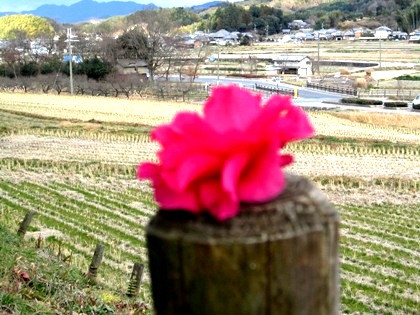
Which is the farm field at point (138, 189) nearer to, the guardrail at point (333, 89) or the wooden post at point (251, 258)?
the wooden post at point (251, 258)

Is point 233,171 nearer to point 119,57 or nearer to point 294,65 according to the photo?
point 119,57

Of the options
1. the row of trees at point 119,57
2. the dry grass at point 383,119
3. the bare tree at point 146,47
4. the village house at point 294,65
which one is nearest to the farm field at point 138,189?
the dry grass at point 383,119

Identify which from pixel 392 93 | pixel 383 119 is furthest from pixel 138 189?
pixel 392 93

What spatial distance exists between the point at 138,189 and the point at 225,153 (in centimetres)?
1608

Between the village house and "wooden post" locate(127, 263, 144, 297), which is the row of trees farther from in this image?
"wooden post" locate(127, 263, 144, 297)

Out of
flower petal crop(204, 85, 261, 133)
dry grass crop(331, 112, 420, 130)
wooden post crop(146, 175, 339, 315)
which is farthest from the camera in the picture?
dry grass crop(331, 112, 420, 130)

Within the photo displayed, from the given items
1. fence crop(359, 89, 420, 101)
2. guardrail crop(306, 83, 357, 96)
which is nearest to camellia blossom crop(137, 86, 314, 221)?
fence crop(359, 89, 420, 101)

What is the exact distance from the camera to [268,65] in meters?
80.0

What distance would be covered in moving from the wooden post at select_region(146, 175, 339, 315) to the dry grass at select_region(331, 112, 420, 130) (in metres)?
35.2

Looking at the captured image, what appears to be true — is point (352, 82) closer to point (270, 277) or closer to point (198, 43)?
point (198, 43)

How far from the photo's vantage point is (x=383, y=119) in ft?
122

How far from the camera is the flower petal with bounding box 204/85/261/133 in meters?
1.33

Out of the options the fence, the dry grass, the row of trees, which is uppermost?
the row of trees

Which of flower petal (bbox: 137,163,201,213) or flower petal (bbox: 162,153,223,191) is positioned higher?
flower petal (bbox: 162,153,223,191)
